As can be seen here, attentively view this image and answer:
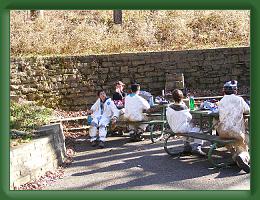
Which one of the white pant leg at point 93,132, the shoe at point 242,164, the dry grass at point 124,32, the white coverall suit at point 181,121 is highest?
the dry grass at point 124,32

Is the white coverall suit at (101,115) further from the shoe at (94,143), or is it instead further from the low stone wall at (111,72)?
the low stone wall at (111,72)

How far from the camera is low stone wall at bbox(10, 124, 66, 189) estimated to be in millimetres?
5328

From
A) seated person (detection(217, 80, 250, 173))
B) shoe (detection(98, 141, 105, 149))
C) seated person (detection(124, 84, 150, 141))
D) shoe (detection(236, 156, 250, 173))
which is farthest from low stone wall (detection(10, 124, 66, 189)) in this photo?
shoe (detection(236, 156, 250, 173))

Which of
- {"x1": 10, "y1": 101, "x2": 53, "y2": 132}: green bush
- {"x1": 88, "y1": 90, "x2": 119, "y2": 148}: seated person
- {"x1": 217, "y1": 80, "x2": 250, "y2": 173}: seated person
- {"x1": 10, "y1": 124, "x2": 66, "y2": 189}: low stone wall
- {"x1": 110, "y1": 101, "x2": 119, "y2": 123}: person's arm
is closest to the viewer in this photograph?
{"x1": 10, "y1": 124, "x2": 66, "y2": 189}: low stone wall

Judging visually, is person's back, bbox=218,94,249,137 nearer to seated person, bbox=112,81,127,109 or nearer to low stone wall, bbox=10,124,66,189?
low stone wall, bbox=10,124,66,189

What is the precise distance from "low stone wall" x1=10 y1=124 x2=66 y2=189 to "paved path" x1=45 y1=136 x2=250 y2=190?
28 centimetres

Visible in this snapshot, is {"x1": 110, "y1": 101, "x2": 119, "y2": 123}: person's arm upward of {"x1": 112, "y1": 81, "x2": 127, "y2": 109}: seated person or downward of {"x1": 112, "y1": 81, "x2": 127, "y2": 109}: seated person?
downward

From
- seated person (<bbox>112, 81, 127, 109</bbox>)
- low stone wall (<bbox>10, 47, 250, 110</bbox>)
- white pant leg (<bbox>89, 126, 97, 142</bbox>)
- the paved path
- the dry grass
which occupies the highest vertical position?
the dry grass

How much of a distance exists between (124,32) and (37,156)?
793 cm

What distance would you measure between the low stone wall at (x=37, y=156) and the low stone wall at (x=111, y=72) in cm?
405

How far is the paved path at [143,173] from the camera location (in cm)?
566

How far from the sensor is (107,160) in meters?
7.23

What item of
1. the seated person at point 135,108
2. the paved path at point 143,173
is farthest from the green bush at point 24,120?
the seated person at point 135,108

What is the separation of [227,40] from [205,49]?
74.6 inches
